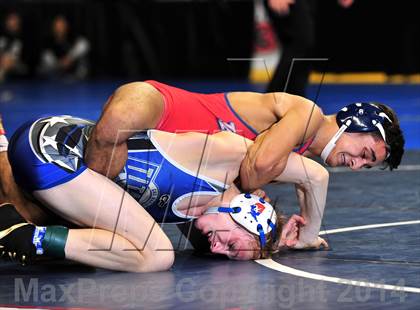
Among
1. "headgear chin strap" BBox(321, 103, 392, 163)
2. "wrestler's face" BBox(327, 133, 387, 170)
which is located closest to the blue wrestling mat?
Result: "wrestler's face" BBox(327, 133, 387, 170)

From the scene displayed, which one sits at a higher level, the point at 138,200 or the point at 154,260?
the point at 138,200

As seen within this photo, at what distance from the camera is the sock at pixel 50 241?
402 centimetres

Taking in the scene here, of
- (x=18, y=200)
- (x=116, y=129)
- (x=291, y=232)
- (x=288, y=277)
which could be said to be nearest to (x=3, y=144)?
(x=18, y=200)

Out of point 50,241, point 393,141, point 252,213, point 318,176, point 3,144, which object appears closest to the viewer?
point 50,241

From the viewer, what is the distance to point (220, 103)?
4.76 meters

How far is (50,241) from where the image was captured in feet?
13.2

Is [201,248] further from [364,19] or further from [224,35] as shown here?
[224,35]

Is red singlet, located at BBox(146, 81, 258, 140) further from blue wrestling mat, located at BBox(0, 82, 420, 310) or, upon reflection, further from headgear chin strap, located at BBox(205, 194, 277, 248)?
blue wrestling mat, located at BBox(0, 82, 420, 310)

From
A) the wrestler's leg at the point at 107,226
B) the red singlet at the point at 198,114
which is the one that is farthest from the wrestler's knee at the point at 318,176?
the wrestler's leg at the point at 107,226

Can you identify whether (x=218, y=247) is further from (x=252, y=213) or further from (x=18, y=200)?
(x=18, y=200)

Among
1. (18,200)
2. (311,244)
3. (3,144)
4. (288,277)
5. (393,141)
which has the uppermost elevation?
(393,141)

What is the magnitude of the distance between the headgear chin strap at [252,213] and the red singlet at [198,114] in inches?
14.3

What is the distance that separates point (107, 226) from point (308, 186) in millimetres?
900

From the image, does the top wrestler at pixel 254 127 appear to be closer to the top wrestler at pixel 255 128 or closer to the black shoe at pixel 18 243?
the top wrestler at pixel 255 128
